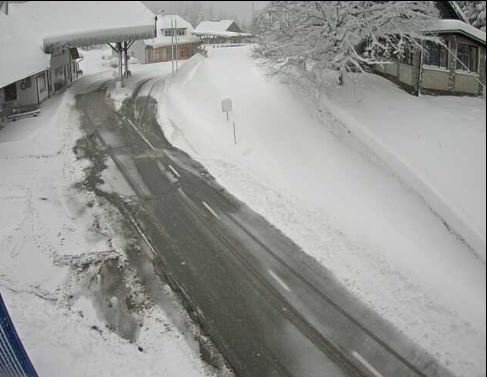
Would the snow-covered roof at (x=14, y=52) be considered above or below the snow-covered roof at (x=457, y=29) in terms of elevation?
below

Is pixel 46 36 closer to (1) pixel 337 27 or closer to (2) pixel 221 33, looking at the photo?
(2) pixel 221 33

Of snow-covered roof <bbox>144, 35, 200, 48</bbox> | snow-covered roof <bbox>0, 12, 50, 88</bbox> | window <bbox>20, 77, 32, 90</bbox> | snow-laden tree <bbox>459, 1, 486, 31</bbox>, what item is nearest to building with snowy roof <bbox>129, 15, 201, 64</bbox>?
snow-covered roof <bbox>144, 35, 200, 48</bbox>

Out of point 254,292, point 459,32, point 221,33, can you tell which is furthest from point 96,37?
point 254,292

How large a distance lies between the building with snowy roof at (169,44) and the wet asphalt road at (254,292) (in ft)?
40.2

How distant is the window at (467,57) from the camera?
2037 centimetres

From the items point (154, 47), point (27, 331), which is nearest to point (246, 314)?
point (27, 331)

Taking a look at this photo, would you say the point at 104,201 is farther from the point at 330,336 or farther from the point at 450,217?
the point at 450,217

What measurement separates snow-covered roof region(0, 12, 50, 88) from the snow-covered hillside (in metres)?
5.99

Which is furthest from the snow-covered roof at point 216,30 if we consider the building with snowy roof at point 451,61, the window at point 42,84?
the building with snowy roof at point 451,61

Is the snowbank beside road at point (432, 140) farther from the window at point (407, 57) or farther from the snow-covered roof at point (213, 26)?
the snow-covered roof at point (213, 26)

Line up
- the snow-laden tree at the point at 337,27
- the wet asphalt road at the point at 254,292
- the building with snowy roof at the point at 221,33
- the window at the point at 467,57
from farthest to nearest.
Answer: the building with snowy roof at the point at 221,33 → the window at the point at 467,57 → the snow-laden tree at the point at 337,27 → the wet asphalt road at the point at 254,292

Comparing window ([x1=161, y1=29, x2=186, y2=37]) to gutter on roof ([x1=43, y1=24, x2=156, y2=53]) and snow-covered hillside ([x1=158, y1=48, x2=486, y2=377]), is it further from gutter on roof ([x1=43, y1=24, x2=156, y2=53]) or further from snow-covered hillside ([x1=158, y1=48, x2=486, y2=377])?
snow-covered hillside ([x1=158, y1=48, x2=486, y2=377])

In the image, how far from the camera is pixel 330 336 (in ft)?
32.1

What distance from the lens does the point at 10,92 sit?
12.8 m
